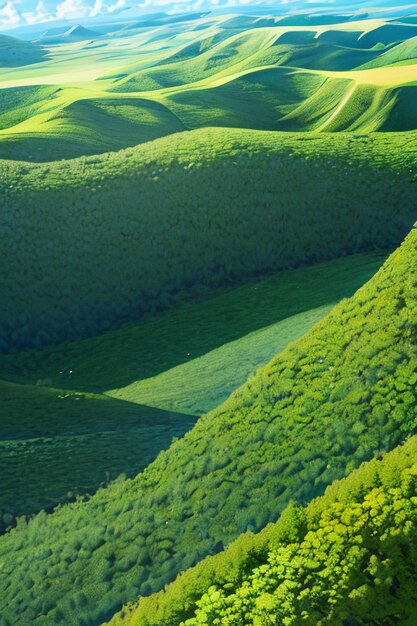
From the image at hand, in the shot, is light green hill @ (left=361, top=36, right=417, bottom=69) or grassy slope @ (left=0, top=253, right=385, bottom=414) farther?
light green hill @ (left=361, top=36, right=417, bottom=69)

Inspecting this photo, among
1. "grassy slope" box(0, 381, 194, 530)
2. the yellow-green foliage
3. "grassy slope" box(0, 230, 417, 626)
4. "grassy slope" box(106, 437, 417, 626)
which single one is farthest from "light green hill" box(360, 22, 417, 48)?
"grassy slope" box(106, 437, 417, 626)

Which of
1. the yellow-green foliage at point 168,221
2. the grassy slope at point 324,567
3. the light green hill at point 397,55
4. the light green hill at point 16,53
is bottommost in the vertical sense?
the grassy slope at point 324,567

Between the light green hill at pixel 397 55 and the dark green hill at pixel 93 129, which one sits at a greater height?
the light green hill at pixel 397 55

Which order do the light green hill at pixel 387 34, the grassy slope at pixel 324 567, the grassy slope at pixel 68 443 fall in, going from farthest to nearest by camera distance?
the light green hill at pixel 387 34
the grassy slope at pixel 68 443
the grassy slope at pixel 324 567

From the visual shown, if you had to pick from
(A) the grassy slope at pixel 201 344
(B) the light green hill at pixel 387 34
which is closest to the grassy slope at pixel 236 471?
(A) the grassy slope at pixel 201 344

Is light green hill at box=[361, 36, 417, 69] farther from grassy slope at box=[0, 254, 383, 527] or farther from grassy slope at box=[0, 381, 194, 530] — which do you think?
grassy slope at box=[0, 381, 194, 530]

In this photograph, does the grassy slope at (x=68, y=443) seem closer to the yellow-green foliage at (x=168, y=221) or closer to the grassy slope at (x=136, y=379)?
the grassy slope at (x=136, y=379)

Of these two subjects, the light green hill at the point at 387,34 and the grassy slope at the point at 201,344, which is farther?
the light green hill at the point at 387,34

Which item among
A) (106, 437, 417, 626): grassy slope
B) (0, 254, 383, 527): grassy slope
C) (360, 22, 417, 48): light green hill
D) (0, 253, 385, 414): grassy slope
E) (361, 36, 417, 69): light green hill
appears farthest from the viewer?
(360, 22, 417, 48): light green hill
